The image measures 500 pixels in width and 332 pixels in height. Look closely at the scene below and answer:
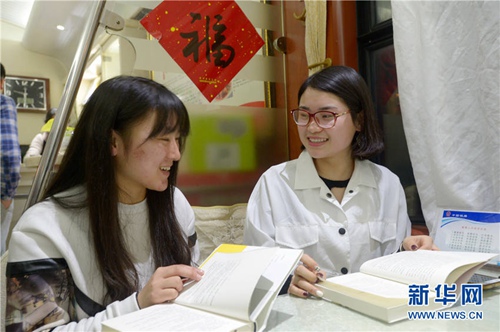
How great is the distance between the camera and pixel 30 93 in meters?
2.95

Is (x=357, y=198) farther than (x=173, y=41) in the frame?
No

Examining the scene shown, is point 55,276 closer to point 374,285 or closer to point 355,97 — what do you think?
point 374,285

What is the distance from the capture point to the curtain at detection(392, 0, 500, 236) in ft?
4.51

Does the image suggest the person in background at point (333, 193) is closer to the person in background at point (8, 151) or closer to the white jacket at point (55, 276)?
the white jacket at point (55, 276)

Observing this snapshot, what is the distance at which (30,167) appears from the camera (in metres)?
2.40

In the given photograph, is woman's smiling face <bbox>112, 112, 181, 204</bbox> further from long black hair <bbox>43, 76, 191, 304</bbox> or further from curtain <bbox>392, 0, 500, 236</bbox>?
curtain <bbox>392, 0, 500, 236</bbox>

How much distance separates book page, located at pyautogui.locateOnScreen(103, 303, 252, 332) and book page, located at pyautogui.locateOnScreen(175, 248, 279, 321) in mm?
17

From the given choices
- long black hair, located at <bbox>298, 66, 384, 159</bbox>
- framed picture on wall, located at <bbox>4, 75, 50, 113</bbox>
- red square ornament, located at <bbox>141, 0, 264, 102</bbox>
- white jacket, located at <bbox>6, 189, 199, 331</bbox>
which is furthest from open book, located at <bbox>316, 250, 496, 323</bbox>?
framed picture on wall, located at <bbox>4, 75, 50, 113</bbox>

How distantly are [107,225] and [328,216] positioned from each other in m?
0.72

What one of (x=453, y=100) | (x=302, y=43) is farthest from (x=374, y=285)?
(x=302, y=43)

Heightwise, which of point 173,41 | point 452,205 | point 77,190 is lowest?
point 452,205

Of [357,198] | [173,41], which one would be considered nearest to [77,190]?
[357,198]

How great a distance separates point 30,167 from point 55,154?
1379 mm

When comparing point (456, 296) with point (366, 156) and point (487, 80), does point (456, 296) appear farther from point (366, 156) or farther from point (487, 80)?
point (487, 80)
